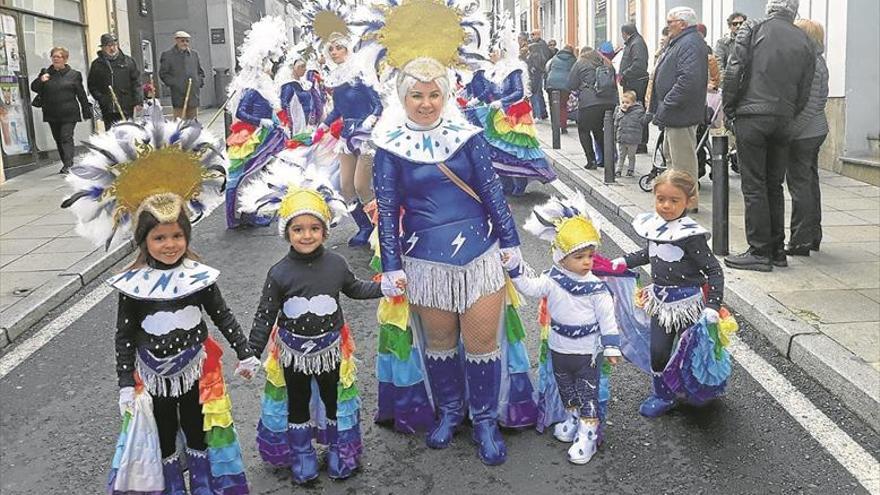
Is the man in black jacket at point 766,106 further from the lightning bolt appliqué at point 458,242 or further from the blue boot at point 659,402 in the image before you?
the lightning bolt appliqué at point 458,242

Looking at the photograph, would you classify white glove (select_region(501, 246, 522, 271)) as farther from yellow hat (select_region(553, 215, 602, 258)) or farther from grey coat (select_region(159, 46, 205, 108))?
grey coat (select_region(159, 46, 205, 108))

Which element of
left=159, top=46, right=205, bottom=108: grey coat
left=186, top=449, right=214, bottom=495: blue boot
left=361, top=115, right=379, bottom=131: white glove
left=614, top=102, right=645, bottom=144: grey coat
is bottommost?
left=186, top=449, right=214, bottom=495: blue boot

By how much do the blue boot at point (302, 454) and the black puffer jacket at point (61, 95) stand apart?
37.9ft

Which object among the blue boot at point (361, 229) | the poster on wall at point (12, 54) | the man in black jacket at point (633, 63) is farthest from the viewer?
the poster on wall at point (12, 54)

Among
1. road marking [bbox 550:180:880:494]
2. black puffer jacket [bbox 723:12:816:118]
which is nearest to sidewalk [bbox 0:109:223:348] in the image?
road marking [bbox 550:180:880:494]

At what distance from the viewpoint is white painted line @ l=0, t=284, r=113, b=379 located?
225 inches

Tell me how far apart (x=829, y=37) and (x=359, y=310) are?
342 inches

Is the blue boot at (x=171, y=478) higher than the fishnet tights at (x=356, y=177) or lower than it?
lower

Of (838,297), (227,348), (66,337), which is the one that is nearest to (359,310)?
(227,348)

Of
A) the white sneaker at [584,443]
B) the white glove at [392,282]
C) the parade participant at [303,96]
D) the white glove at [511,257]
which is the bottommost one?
the white sneaker at [584,443]

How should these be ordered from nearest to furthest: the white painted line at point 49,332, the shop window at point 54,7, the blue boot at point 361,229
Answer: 1. the white painted line at point 49,332
2. the blue boot at point 361,229
3. the shop window at point 54,7

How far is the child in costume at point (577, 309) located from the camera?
3.95 m

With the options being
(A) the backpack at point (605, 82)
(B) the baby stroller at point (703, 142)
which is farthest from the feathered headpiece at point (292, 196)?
(A) the backpack at point (605, 82)

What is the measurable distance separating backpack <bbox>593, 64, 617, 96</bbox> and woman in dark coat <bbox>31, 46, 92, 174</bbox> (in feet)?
26.3
